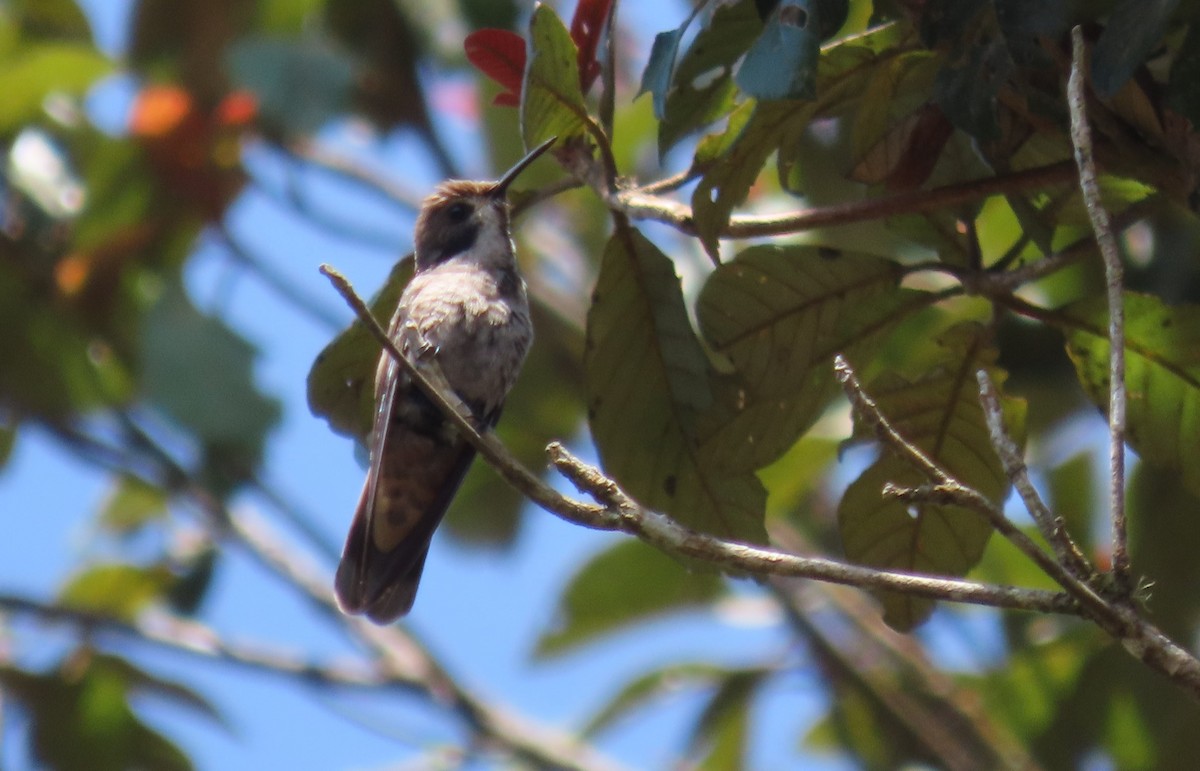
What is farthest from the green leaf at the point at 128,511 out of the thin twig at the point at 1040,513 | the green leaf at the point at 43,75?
the thin twig at the point at 1040,513

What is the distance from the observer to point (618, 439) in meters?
2.69

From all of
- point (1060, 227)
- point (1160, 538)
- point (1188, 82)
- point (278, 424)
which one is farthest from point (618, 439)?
point (278, 424)

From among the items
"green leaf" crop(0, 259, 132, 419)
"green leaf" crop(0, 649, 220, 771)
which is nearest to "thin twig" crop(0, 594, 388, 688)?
"green leaf" crop(0, 649, 220, 771)

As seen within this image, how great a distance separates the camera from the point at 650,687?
5.45 metres

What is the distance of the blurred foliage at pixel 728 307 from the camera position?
7.75 ft

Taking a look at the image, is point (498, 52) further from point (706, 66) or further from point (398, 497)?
point (398, 497)

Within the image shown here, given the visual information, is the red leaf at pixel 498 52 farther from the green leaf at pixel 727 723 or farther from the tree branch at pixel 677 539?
the green leaf at pixel 727 723

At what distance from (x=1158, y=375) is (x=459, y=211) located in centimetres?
249

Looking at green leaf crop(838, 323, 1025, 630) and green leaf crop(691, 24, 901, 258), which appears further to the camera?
green leaf crop(838, 323, 1025, 630)

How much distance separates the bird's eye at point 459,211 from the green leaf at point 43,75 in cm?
163

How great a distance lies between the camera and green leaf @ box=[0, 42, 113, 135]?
17.2ft

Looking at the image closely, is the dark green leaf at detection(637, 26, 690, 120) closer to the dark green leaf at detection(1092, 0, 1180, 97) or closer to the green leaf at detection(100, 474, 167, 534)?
the dark green leaf at detection(1092, 0, 1180, 97)

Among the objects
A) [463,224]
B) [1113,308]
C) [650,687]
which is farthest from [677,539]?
Result: [650,687]

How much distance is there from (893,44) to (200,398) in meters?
2.76
